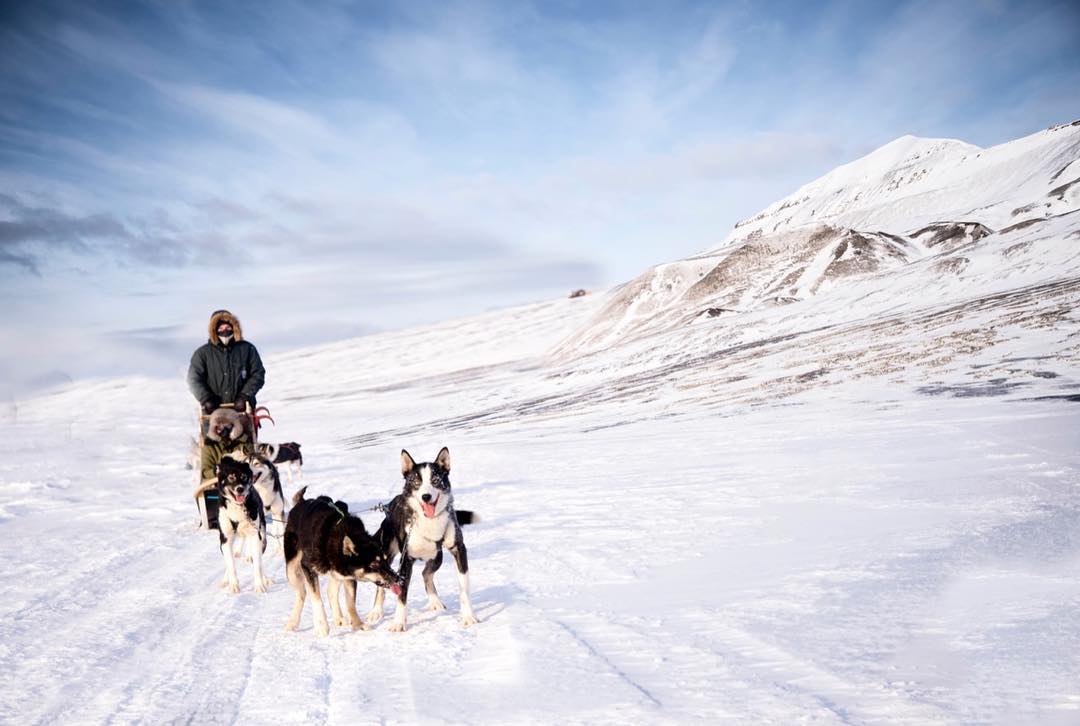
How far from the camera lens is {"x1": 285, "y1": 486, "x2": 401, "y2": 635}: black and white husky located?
548cm

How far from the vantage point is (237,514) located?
23.7 ft

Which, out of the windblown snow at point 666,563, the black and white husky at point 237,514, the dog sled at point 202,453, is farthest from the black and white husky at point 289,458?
the black and white husky at point 237,514

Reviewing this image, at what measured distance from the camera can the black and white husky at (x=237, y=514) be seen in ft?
23.1

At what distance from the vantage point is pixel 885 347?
26.4m

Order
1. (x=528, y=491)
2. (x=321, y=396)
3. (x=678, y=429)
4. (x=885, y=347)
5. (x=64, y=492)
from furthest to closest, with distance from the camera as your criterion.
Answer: (x=321, y=396), (x=885, y=347), (x=678, y=429), (x=64, y=492), (x=528, y=491)

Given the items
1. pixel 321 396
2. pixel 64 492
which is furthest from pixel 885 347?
pixel 321 396

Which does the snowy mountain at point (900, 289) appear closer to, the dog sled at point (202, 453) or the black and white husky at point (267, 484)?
the black and white husky at point (267, 484)

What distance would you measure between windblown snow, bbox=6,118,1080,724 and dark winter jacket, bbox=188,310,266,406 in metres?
2.02

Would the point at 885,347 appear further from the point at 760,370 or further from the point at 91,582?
the point at 91,582

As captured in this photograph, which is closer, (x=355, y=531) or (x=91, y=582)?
(x=355, y=531)

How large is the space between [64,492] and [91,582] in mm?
8112

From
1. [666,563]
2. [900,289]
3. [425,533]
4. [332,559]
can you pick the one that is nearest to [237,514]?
[332,559]

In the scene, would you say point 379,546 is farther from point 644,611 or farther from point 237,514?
point 237,514

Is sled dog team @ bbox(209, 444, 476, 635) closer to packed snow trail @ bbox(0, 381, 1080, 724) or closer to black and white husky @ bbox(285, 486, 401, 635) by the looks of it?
black and white husky @ bbox(285, 486, 401, 635)
